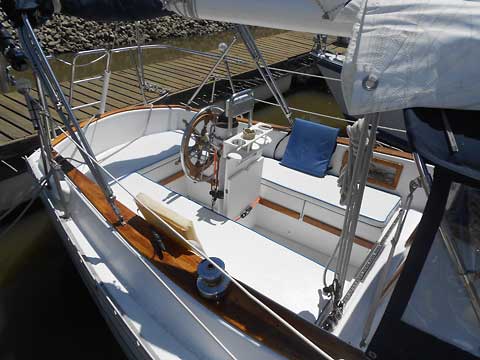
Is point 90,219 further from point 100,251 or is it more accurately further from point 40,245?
point 40,245

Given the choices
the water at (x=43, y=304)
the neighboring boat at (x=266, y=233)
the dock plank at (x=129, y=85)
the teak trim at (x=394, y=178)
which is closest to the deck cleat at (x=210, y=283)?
the neighboring boat at (x=266, y=233)

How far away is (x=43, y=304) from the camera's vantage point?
3830 millimetres

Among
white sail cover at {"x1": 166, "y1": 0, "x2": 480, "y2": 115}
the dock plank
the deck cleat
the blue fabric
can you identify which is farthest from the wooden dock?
white sail cover at {"x1": 166, "y1": 0, "x2": 480, "y2": 115}

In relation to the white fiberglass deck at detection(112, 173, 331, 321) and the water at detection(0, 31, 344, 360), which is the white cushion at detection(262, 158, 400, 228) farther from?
the water at detection(0, 31, 344, 360)

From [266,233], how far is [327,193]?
81cm

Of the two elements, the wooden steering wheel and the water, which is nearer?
the wooden steering wheel

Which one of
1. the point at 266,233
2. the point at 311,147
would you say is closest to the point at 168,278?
the point at 266,233

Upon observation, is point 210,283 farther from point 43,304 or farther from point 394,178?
point 43,304

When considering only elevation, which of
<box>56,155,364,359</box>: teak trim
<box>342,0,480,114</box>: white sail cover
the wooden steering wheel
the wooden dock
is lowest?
the wooden dock

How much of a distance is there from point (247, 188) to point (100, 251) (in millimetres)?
1453

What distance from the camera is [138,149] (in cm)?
417

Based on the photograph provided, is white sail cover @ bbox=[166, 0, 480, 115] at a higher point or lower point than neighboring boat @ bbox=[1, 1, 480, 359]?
higher

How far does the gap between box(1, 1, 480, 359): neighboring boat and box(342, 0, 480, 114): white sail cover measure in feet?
0.27

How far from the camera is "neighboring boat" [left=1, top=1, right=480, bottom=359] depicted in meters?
1.48
